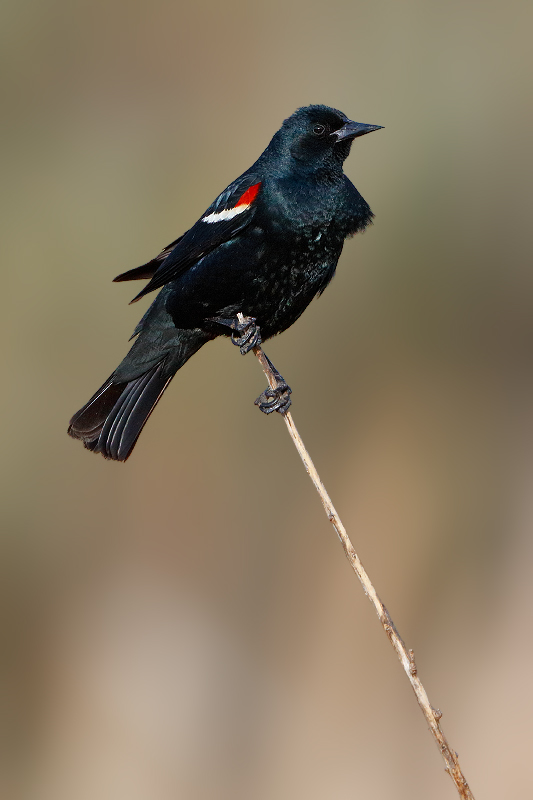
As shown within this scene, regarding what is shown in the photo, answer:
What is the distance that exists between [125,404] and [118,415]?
2.2 inches

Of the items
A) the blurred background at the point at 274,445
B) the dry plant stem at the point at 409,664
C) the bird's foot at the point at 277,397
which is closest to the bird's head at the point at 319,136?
the bird's foot at the point at 277,397

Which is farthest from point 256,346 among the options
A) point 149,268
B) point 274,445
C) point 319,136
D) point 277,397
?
point 274,445

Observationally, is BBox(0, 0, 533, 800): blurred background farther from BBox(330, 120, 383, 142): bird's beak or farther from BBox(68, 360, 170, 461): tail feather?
BBox(330, 120, 383, 142): bird's beak

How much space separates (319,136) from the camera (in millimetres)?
3250

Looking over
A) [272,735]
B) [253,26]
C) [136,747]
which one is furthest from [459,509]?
[253,26]

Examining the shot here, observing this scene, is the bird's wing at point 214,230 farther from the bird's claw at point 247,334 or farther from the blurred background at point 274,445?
the blurred background at point 274,445

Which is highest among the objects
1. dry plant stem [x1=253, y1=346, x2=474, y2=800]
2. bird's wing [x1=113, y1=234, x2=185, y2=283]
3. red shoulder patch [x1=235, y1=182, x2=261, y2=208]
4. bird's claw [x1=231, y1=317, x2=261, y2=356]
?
bird's wing [x1=113, y1=234, x2=185, y2=283]

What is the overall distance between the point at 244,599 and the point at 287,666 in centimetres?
48

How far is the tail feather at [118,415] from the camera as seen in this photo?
11.2 ft

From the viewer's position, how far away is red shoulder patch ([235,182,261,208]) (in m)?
3.05

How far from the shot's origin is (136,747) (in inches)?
200

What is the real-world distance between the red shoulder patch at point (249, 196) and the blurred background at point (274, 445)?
2268mm

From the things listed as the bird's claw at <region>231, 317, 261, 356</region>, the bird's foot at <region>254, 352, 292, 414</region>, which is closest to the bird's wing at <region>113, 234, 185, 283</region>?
the bird's claw at <region>231, 317, 261, 356</region>

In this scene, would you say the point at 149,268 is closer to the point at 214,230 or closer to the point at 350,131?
the point at 214,230
